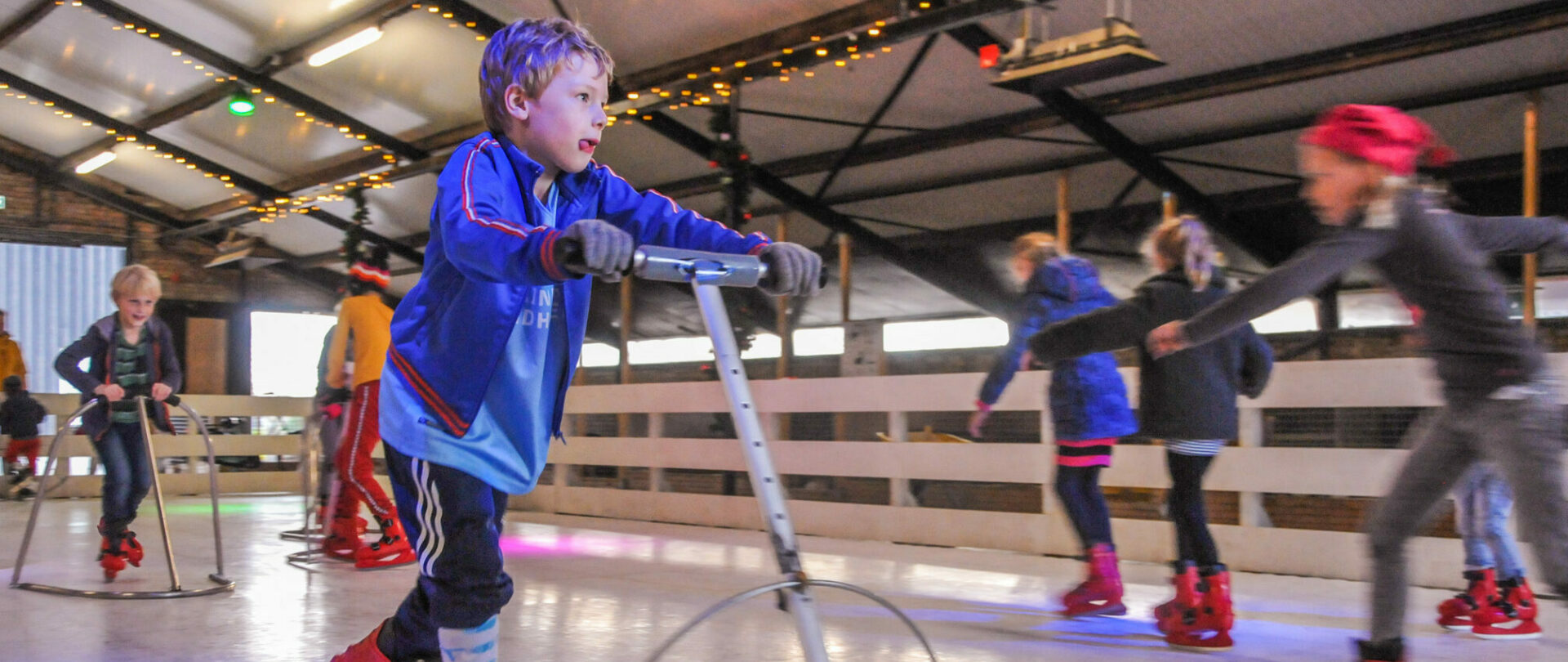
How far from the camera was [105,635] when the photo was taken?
359cm

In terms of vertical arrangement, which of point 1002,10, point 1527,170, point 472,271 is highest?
point 1002,10

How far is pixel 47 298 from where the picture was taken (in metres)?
Answer: 16.0

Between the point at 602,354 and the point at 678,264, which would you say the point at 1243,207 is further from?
the point at 678,264

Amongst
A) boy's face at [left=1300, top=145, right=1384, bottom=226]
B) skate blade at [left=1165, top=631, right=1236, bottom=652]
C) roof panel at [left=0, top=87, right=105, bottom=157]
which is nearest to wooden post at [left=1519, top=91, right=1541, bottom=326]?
skate blade at [left=1165, top=631, right=1236, bottom=652]

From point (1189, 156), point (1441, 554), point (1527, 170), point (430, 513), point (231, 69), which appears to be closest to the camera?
point (430, 513)

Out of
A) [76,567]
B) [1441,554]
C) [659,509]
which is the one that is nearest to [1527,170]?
[1441,554]

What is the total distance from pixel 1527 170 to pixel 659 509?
582 cm

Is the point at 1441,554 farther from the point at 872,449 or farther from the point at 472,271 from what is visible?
the point at 472,271

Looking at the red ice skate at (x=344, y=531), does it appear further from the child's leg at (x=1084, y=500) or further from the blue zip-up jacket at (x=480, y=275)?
the blue zip-up jacket at (x=480, y=275)

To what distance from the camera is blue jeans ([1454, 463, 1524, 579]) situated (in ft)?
11.7

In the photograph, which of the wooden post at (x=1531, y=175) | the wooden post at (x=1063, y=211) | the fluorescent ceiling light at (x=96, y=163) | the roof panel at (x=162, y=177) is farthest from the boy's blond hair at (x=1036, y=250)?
the fluorescent ceiling light at (x=96, y=163)

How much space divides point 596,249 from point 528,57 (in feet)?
1.89

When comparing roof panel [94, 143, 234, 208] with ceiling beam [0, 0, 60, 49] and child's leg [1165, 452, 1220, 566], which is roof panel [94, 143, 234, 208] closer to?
ceiling beam [0, 0, 60, 49]

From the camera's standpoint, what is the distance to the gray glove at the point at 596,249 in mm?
1526
